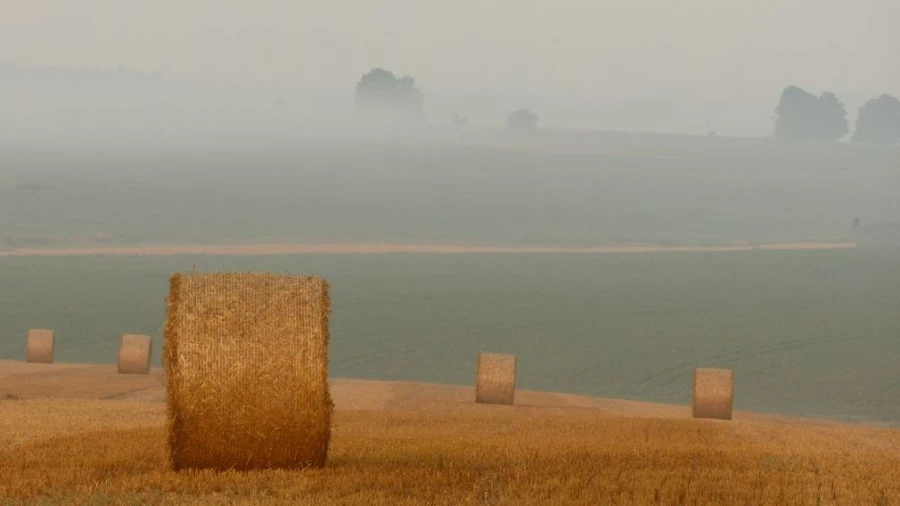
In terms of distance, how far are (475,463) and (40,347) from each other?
83.7 feet

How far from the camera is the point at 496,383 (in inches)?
1297

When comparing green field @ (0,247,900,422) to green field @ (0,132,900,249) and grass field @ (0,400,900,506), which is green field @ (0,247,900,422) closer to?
green field @ (0,132,900,249)

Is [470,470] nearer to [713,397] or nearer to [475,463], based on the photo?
[475,463]

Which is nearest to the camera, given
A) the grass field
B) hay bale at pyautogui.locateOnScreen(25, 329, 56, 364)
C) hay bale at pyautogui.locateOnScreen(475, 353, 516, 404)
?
the grass field

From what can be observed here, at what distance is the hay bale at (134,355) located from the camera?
3722 cm

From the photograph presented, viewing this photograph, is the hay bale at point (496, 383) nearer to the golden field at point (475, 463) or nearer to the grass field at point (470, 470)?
the golden field at point (475, 463)

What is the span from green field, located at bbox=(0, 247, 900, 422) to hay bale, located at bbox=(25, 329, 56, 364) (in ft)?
47.5

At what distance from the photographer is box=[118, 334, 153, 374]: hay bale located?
37219mm

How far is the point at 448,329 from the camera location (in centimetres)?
7194

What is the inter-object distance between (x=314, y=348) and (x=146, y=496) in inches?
85.7

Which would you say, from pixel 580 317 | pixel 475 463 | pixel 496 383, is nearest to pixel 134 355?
pixel 496 383

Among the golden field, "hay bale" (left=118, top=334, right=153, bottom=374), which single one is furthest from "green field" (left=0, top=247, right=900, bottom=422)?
the golden field

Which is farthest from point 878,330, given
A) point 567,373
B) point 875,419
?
point 875,419

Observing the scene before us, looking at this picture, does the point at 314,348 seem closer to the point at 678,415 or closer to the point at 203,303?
the point at 203,303
